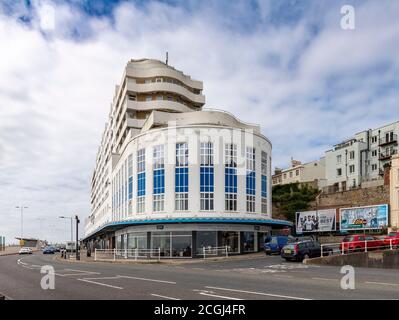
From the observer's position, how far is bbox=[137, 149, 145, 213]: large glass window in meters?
49.0

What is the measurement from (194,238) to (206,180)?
19.3 ft

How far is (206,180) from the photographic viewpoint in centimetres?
4628

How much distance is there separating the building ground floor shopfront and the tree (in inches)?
853

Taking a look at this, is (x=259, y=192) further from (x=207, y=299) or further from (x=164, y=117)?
(x=207, y=299)

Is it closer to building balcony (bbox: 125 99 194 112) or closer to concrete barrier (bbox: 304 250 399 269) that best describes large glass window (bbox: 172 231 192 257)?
concrete barrier (bbox: 304 250 399 269)

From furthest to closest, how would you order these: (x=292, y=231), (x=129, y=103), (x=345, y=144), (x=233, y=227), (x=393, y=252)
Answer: (x=345, y=144), (x=129, y=103), (x=292, y=231), (x=233, y=227), (x=393, y=252)

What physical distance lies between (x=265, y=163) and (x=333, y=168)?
29.6 metres

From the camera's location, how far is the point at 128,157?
54062mm

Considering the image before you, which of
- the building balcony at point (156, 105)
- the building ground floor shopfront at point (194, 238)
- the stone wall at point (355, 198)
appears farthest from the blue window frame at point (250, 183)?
the building balcony at point (156, 105)

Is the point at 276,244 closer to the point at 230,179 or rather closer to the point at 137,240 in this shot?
the point at 230,179

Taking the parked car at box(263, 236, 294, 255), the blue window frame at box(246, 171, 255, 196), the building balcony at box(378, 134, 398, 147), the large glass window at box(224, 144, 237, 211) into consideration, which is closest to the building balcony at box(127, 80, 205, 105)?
the large glass window at box(224, 144, 237, 211)

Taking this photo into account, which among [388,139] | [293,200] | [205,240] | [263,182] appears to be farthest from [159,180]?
[388,139]
